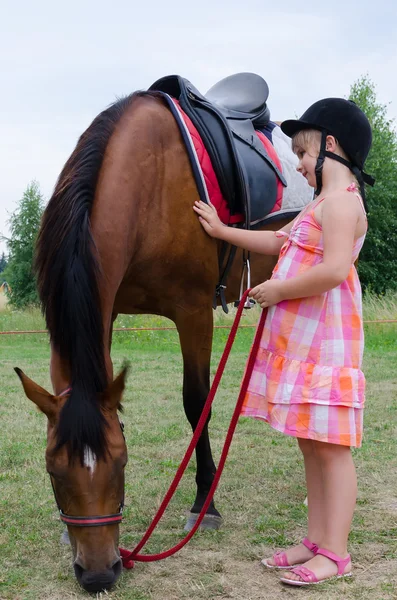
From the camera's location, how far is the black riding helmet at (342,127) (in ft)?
7.30

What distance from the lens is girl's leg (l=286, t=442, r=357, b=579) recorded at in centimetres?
222

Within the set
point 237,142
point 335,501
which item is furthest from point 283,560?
point 237,142

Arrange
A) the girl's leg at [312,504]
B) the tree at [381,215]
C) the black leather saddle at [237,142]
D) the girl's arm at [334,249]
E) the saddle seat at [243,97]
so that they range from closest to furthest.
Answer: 1. the girl's arm at [334,249]
2. the girl's leg at [312,504]
3. the black leather saddle at [237,142]
4. the saddle seat at [243,97]
5. the tree at [381,215]

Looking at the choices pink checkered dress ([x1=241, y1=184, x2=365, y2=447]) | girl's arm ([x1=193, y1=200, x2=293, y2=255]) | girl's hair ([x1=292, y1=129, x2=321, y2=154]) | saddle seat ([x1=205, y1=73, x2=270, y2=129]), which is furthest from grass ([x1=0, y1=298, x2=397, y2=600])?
saddle seat ([x1=205, y1=73, x2=270, y2=129])

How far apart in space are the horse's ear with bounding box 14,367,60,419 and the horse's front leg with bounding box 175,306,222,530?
0.96 metres

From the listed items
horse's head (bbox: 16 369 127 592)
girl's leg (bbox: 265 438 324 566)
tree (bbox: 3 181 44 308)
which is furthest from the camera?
tree (bbox: 3 181 44 308)

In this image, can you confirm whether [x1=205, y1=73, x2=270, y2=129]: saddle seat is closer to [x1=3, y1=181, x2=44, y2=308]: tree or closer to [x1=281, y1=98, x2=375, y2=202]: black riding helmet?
[x1=281, y1=98, x2=375, y2=202]: black riding helmet

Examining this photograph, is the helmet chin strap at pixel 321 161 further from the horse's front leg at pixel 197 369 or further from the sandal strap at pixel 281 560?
the sandal strap at pixel 281 560

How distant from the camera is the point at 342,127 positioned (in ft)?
7.30

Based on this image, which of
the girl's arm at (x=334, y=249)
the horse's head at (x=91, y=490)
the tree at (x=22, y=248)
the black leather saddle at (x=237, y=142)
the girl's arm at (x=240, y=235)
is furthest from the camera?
the tree at (x=22, y=248)

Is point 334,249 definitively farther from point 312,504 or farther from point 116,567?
point 116,567

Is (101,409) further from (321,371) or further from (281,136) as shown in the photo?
(281,136)

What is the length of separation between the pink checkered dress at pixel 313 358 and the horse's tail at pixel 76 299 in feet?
2.17

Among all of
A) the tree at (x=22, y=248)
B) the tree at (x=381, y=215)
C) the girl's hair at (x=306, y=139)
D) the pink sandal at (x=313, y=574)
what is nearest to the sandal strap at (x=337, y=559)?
the pink sandal at (x=313, y=574)
